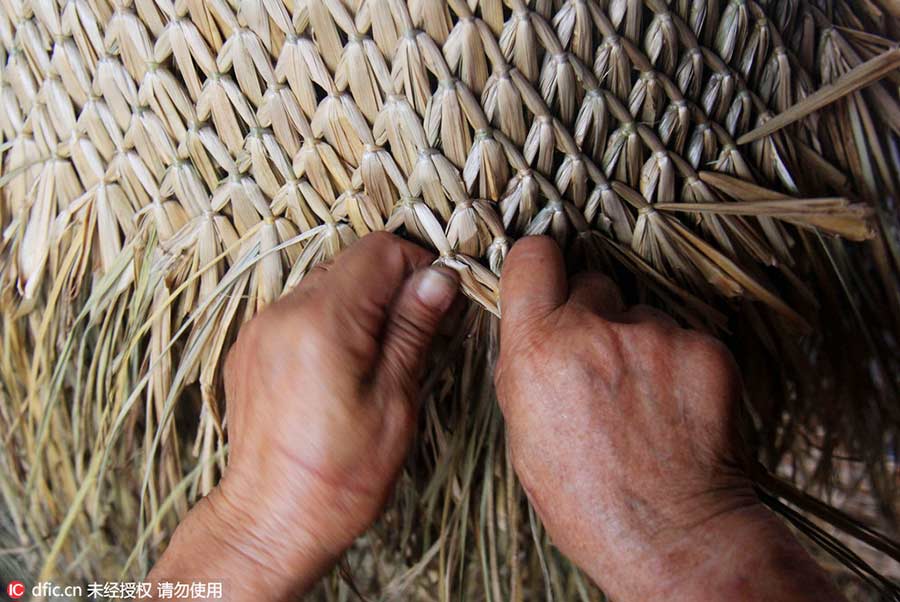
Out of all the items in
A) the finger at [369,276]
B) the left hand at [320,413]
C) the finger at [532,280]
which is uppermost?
the finger at [532,280]

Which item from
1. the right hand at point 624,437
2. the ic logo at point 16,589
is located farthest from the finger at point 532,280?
the ic logo at point 16,589

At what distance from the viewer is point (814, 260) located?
560 mm

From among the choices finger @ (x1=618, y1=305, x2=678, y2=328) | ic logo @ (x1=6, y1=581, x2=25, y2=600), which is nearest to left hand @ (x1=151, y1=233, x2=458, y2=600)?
Result: finger @ (x1=618, y1=305, x2=678, y2=328)

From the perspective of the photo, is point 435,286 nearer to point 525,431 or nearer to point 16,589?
point 525,431

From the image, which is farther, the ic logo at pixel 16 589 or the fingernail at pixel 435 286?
the ic logo at pixel 16 589

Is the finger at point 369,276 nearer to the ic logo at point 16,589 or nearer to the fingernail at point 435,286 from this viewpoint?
the fingernail at point 435,286

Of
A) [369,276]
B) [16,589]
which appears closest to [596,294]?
[369,276]

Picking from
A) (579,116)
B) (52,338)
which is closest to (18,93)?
(52,338)

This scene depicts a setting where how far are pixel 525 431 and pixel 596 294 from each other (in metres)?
0.10

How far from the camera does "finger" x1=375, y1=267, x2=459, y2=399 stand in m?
0.48

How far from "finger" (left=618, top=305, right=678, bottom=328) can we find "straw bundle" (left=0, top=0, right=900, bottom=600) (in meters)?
0.03

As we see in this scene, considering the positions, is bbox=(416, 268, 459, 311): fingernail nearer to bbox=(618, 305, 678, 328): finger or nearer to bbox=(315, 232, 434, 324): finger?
bbox=(315, 232, 434, 324): finger

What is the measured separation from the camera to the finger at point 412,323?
48cm

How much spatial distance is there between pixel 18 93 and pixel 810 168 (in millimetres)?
606
